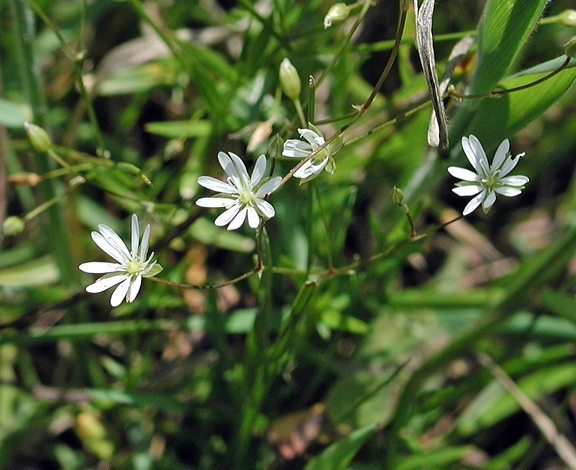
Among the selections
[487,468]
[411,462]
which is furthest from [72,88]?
[487,468]

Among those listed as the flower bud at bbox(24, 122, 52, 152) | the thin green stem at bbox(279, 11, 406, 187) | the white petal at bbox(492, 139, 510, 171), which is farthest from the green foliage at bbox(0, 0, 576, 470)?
the thin green stem at bbox(279, 11, 406, 187)

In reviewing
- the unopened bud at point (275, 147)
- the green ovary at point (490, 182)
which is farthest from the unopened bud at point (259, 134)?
the green ovary at point (490, 182)

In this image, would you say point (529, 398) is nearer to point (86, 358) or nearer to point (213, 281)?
point (213, 281)

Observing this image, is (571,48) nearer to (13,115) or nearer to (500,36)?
(500,36)

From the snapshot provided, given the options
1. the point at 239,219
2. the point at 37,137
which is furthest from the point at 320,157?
the point at 37,137

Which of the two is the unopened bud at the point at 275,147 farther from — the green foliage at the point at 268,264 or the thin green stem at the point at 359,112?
the green foliage at the point at 268,264

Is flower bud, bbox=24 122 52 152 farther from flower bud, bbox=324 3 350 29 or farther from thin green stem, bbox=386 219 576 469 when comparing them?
thin green stem, bbox=386 219 576 469
